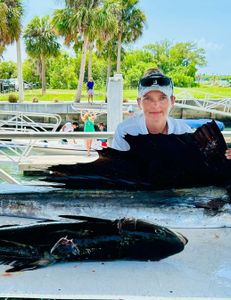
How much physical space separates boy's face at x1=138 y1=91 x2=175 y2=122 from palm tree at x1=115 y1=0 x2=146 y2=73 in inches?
1272

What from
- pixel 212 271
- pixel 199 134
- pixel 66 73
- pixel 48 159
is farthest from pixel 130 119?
pixel 66 73

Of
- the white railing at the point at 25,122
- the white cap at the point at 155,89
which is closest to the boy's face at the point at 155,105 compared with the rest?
the white cap at the point at 155,89

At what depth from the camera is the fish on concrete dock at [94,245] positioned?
1.17 meters

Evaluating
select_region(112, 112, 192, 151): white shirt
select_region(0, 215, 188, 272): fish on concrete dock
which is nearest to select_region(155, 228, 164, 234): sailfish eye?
select_region(0, 215, 188, 272): fish on concrete dock

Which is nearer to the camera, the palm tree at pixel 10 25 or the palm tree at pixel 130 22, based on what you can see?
the palm tree at pixel 10 25

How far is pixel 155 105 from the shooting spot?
6.28 feet

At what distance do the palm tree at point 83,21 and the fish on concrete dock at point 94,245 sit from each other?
2346 cm

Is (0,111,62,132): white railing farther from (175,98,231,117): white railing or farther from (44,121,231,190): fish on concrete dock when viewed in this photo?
(175,98,231,117): white railing

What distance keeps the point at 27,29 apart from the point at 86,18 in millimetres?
9399

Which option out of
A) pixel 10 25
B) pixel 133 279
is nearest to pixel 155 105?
pixel 133 279

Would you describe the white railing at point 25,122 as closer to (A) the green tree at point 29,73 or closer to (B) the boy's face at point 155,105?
(B) the boy's face at point 155,105

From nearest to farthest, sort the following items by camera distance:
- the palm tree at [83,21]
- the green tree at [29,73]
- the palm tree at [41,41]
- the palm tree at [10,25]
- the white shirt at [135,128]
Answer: the white shirt at [135,128]
the palm tree at [10,25]
the palm tree at [83,21]
the palm tree at [41,41]
the green tree at [29,73]

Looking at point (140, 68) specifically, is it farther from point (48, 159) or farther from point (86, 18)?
point (48, 159)

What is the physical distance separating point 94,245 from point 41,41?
32.4 m
